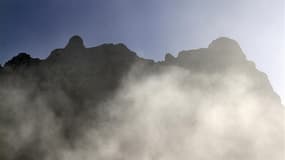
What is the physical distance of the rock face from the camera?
12475 centimetres

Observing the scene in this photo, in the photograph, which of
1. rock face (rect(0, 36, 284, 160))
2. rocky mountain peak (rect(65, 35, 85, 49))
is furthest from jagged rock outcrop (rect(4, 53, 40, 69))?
rocky mountain peak (rect(65, 35, 85, 49))

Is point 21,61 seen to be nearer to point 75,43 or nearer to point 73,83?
point 75,43

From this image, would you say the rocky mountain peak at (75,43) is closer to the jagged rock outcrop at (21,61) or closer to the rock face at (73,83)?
the rock face at (73,83)

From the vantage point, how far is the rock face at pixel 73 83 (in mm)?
124750

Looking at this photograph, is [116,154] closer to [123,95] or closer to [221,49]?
[123,95]

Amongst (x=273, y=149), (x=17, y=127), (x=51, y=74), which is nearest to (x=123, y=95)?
(x=51, y=74)

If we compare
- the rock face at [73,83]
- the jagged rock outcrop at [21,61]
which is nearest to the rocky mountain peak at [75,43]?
the rock face at [73,83]

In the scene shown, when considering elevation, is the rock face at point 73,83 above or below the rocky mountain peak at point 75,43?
below

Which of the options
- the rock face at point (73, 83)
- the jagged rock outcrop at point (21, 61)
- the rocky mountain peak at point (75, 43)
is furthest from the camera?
the rocky mountain peak at point (75, 43)

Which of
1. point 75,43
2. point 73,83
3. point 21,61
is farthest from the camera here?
point 21,61

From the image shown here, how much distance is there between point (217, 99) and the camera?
479 ft

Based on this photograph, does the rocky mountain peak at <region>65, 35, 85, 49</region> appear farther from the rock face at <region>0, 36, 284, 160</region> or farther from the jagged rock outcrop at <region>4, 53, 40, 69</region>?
the jagged rock outcrop at <region>4, 53, 40, 69</region>

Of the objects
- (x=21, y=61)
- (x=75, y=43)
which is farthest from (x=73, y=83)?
(x=21, y=61)

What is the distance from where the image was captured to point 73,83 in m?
142
